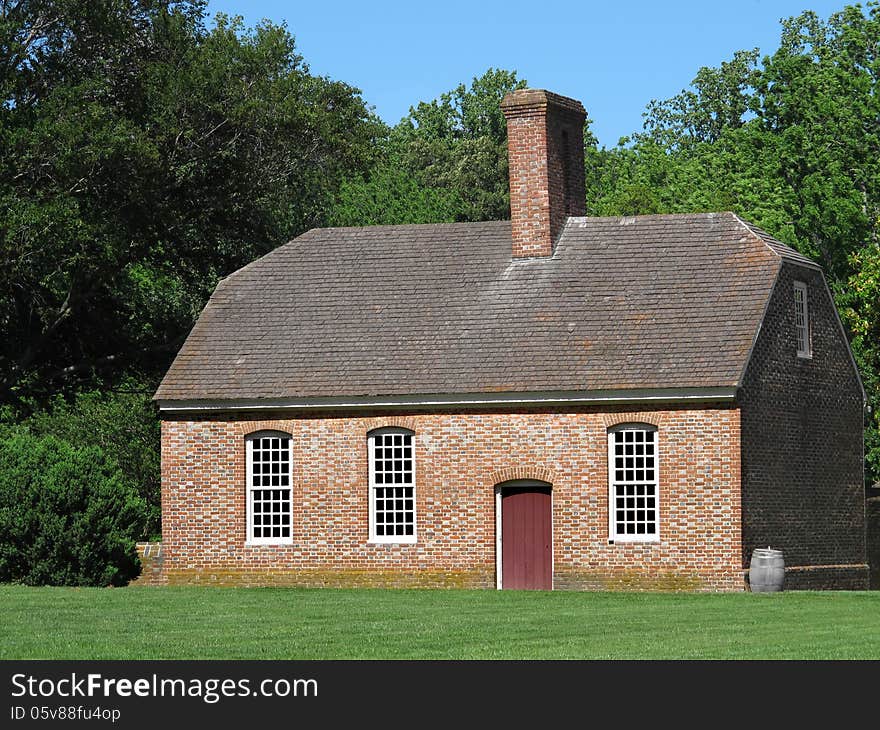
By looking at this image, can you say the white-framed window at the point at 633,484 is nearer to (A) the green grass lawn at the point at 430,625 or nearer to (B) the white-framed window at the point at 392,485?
(A) the green grass lawn at the point at 430,625

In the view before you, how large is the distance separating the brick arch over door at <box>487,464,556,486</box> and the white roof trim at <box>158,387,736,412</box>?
122 centimetres

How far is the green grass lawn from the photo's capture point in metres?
21.3

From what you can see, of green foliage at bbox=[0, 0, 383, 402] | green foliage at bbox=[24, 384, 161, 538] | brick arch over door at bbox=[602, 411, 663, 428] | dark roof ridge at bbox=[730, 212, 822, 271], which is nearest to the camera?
brick arch over door at bbox=[602, 411, 663, 428]

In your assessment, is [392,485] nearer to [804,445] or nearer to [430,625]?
[804,445]

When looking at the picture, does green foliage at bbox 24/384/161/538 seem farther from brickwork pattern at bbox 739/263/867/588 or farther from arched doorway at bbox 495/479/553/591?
brickwork pattern at bbox 739/263/867/588

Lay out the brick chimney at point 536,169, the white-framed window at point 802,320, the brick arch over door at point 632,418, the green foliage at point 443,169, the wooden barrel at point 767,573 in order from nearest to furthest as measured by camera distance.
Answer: the wooden barrel at point 767,573 < the brick arch over door at point 632,418 < the white-framed window at point 802,320 < the brick chimney at point 536,169 < the green foliage at point 443,169

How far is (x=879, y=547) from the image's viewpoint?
4331 cm

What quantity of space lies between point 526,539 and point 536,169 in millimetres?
7933

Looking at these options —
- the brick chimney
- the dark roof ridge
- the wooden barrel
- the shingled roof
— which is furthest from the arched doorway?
the dark roof ridge

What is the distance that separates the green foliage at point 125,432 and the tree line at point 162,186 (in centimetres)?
6

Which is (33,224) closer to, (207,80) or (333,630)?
(207,80)

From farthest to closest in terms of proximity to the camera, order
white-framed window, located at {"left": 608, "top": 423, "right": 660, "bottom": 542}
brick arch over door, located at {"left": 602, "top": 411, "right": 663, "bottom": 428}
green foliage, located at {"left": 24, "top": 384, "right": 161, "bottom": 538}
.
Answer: green foliage, located at {"left": 24, "top": 384, "right": 161, "bottom": 538}, white-framed window, located at {"left": 608, "top": 423, "right": 660, "bottom": 542}, brick arch over door, located at {"left": 602, "top": 411, "right": 663, "bottom": 428}

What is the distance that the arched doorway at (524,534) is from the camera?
119 feet

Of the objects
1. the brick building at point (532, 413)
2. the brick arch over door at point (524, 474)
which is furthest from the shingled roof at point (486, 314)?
the brick arch over door at point (524, 474)
